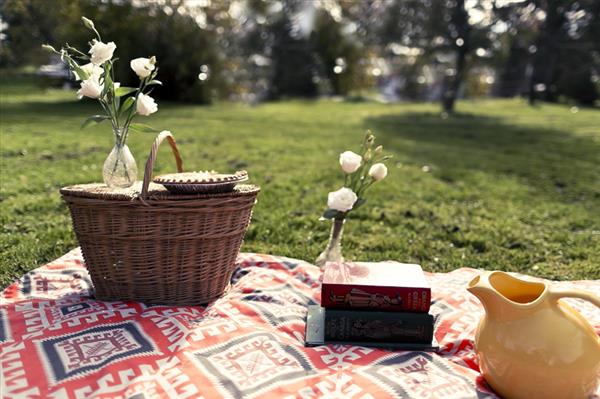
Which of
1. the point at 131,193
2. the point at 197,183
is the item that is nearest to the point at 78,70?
the point at 131,193

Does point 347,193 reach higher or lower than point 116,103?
lower

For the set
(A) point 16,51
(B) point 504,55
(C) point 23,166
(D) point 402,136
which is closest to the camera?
(C) point 23,166

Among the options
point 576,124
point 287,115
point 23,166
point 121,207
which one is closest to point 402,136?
point 287,115

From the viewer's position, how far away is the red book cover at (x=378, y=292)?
200cm

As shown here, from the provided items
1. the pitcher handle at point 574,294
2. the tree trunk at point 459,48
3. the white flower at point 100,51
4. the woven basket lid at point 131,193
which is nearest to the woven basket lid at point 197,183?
the woven basket lid at point 131,193

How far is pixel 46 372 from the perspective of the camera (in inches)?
68.7

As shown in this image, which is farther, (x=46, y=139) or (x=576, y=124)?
(x=576, y=124)

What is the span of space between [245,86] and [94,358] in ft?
50.2

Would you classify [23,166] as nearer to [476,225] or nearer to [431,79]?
[476,225]

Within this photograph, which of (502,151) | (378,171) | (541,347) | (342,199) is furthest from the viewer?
(502,151)

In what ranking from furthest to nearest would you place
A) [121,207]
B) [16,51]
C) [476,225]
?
[16,51]
[476,225]
[121,207]

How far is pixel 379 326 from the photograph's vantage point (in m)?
2.04

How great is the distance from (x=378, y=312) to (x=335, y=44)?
18535mm

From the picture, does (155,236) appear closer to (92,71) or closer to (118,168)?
(118,168)
